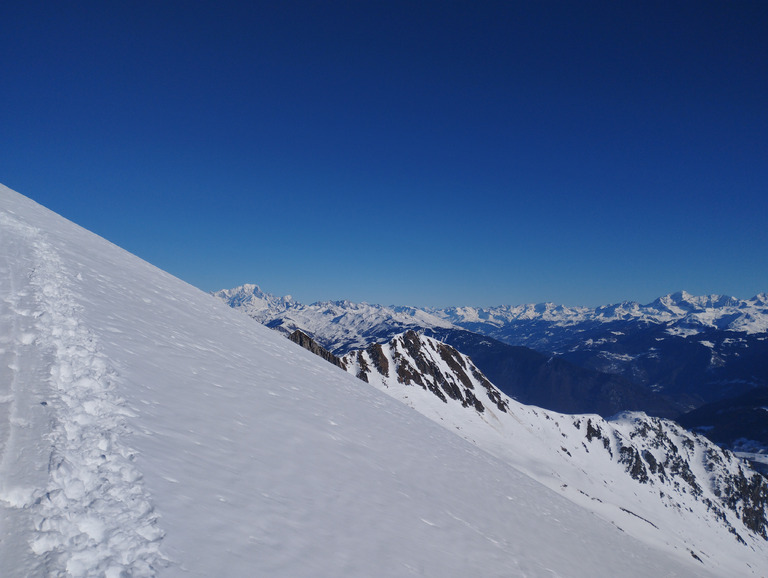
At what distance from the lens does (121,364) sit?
8211mm

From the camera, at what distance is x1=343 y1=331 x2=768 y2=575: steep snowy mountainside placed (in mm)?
71375

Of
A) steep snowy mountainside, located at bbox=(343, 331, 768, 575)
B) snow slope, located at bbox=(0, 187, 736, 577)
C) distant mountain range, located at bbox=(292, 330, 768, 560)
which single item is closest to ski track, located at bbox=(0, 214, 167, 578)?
snow slope, located at bbox=(0, 187, 736, 577)

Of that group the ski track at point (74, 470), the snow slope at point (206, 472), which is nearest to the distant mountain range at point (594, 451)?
the snow slope at point (206, 472)

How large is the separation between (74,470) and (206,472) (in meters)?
1.71

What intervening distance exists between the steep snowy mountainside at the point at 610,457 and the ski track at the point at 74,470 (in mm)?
56916

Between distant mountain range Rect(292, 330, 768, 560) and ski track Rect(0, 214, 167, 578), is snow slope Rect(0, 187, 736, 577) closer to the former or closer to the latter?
ski track Rect(0, 214, 167, 578)

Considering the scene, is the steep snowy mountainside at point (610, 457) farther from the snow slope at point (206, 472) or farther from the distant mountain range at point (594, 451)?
the snow slope at point (206, 472)

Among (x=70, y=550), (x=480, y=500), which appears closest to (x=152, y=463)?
(x=70, y=550)

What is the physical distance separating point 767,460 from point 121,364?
272 meters

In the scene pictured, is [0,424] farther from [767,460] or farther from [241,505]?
[767,460]

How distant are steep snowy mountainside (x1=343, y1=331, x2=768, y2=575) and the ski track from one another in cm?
Result: 5692

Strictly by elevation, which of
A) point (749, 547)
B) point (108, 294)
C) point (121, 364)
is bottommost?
point (749, 547)

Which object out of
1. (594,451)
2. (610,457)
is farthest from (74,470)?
(610,457)

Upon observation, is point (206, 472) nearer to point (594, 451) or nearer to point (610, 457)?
point (594, 451)
